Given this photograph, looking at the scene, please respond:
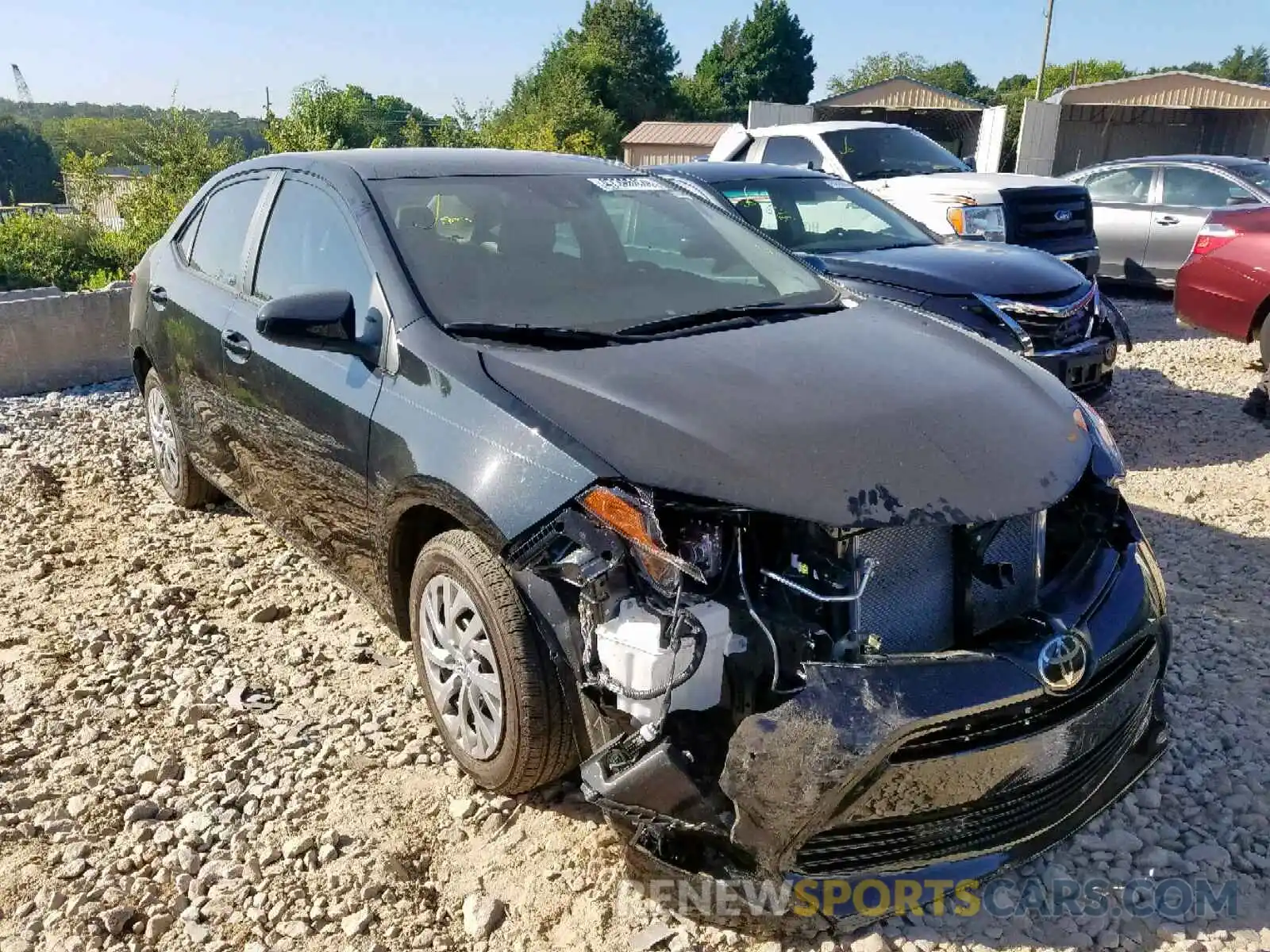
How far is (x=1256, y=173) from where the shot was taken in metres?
10.3

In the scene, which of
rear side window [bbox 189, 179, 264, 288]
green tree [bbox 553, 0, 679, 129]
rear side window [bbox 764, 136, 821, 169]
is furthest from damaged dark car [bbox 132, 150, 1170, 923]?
green tree [bbox 553, 0, 679, 129]

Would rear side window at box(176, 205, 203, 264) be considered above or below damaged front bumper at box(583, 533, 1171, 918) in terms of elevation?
above

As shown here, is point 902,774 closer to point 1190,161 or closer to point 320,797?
point 320,797

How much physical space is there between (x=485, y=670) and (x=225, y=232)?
251 centimetres

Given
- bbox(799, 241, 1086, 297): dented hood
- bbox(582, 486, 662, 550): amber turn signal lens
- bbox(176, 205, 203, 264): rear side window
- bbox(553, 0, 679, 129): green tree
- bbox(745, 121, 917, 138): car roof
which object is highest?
bbox(553, 0, 679, 129): green tree

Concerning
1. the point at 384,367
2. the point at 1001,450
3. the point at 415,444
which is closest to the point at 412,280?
the point at 384,367

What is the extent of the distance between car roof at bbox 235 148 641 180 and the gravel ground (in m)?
1.72

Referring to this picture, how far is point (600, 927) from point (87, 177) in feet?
70.5

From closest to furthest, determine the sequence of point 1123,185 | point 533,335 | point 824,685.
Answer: point 824,685, point 533,335, point 1123,185

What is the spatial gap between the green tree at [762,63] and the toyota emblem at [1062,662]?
238ft

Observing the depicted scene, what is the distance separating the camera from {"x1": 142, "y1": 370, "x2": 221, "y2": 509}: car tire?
4.75 meters

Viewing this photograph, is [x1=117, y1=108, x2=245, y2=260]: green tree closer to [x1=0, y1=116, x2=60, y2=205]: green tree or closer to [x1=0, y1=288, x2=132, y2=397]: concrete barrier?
[x1=0, y1=288, x2=132, y2=397]: concrete barrier

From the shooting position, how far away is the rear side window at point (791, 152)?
10188 mm

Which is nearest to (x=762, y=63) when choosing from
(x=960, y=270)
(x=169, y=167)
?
(x=169, y=167)
